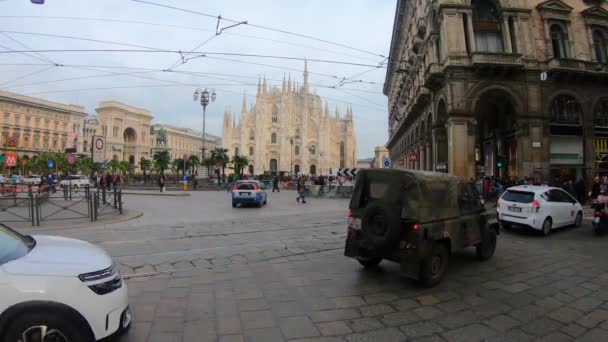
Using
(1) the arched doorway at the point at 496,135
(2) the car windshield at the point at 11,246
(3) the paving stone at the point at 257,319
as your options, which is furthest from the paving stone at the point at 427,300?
(1) the arched doorway at the point at 496,135

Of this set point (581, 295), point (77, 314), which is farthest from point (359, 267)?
point (77, 314)

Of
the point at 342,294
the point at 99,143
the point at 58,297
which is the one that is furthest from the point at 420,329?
the point at 99,143

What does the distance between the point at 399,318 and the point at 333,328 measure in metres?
0.83

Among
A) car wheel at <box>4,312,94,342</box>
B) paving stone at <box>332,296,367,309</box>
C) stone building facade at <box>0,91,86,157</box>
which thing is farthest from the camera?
stone building facade at <box>0,91,86,157</box>

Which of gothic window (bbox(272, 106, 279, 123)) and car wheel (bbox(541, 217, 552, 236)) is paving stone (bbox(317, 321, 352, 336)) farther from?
gothic window (bbox(272, 106, 279, 123))

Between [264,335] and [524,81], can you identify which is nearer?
[264,335]

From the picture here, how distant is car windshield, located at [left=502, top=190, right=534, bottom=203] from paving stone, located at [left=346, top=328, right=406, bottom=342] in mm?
8098

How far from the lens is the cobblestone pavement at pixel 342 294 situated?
137 inches

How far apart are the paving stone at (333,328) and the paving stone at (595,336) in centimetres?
239


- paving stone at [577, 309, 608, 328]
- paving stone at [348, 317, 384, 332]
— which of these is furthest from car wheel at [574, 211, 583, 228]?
paving stone at [348, 317, 384, 332]

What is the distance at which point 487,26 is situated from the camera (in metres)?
20.3

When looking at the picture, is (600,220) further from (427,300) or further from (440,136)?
(440,136)

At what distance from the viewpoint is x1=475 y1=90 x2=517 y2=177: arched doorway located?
20.7m

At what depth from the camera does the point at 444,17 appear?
1944 centimetres
